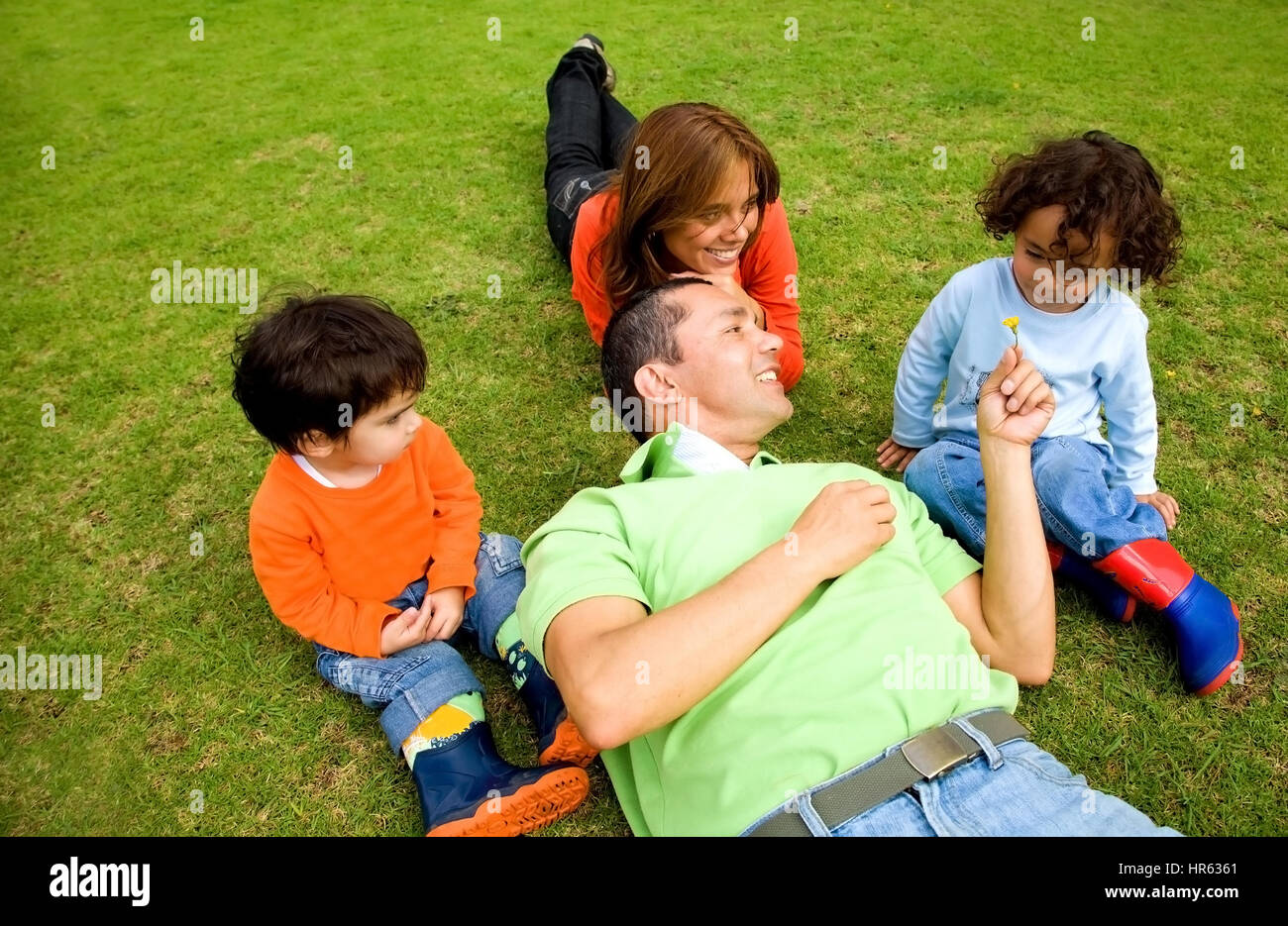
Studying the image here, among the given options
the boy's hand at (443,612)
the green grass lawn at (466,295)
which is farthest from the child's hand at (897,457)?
the boy's hand at (443,612)

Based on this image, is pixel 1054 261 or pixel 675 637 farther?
pixel 1054 261

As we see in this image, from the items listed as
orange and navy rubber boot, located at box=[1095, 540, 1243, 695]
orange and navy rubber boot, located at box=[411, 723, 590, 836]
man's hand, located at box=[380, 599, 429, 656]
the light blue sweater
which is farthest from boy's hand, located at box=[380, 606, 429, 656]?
orange and navy rubber boot, located at box=[1095, 540, 1243, 695]

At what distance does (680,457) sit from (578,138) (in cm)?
332

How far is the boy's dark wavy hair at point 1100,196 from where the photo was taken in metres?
2.58

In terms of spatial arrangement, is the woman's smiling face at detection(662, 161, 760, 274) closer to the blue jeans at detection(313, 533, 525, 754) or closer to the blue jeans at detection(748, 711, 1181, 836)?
the blue jeans at detection(313, 533, 525, 754)

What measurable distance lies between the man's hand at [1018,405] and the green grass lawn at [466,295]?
0.98 meters

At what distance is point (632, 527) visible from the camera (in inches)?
76.8

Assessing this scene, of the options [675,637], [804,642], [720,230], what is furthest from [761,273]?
[675,637]

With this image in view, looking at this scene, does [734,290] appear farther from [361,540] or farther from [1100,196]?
[361,540]

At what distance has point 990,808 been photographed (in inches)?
67.7

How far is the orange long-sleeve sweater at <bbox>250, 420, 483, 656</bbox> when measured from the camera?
8.25ft

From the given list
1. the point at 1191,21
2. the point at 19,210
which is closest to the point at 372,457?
the point at 19,210

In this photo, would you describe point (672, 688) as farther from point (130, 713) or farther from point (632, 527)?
point (130, 713)

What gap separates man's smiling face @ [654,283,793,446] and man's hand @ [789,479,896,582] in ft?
1.31
